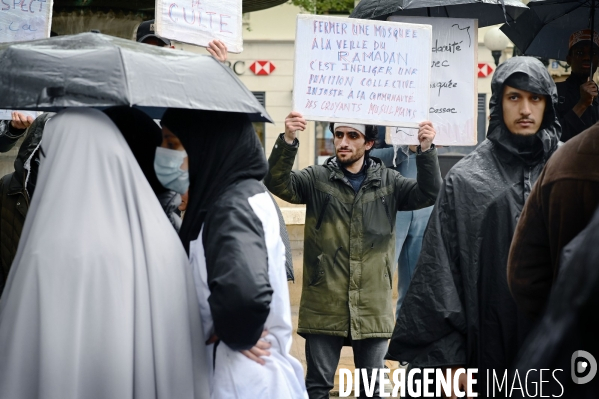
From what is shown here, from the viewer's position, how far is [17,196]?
18.5ft

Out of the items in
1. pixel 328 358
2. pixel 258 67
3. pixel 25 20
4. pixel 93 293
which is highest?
pixel 258 67

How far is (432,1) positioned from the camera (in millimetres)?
6434

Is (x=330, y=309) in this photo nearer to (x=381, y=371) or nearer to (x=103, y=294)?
(x=381, y=371)

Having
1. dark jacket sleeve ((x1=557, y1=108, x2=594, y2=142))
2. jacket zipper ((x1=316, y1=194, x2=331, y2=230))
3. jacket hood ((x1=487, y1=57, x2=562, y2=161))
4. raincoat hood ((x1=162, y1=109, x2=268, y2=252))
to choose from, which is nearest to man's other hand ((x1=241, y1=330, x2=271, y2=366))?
raincoat hood ((x1=162, y1=109, x2=268, y2=252))

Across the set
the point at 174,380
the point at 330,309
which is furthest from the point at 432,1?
the point at 174,380

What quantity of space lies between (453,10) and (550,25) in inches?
66.9

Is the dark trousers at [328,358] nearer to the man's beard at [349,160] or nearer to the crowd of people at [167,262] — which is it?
the man's beard at [349,160]

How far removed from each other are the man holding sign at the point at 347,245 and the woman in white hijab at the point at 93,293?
2547 mm

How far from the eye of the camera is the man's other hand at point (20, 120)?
570 centimetres

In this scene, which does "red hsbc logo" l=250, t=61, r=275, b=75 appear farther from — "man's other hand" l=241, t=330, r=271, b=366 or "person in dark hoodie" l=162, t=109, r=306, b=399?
"man's other hand" l=241, t=330, r=271, b=366

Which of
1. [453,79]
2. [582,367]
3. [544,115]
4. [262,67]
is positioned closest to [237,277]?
[582,367]

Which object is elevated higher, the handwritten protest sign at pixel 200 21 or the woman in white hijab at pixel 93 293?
the handwritten protest sign at pixel 200 21

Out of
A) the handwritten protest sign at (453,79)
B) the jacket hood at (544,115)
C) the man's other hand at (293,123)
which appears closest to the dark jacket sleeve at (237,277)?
the jacket hood at (544,115)

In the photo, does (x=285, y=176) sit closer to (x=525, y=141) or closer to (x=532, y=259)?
(x=525, y=141)
